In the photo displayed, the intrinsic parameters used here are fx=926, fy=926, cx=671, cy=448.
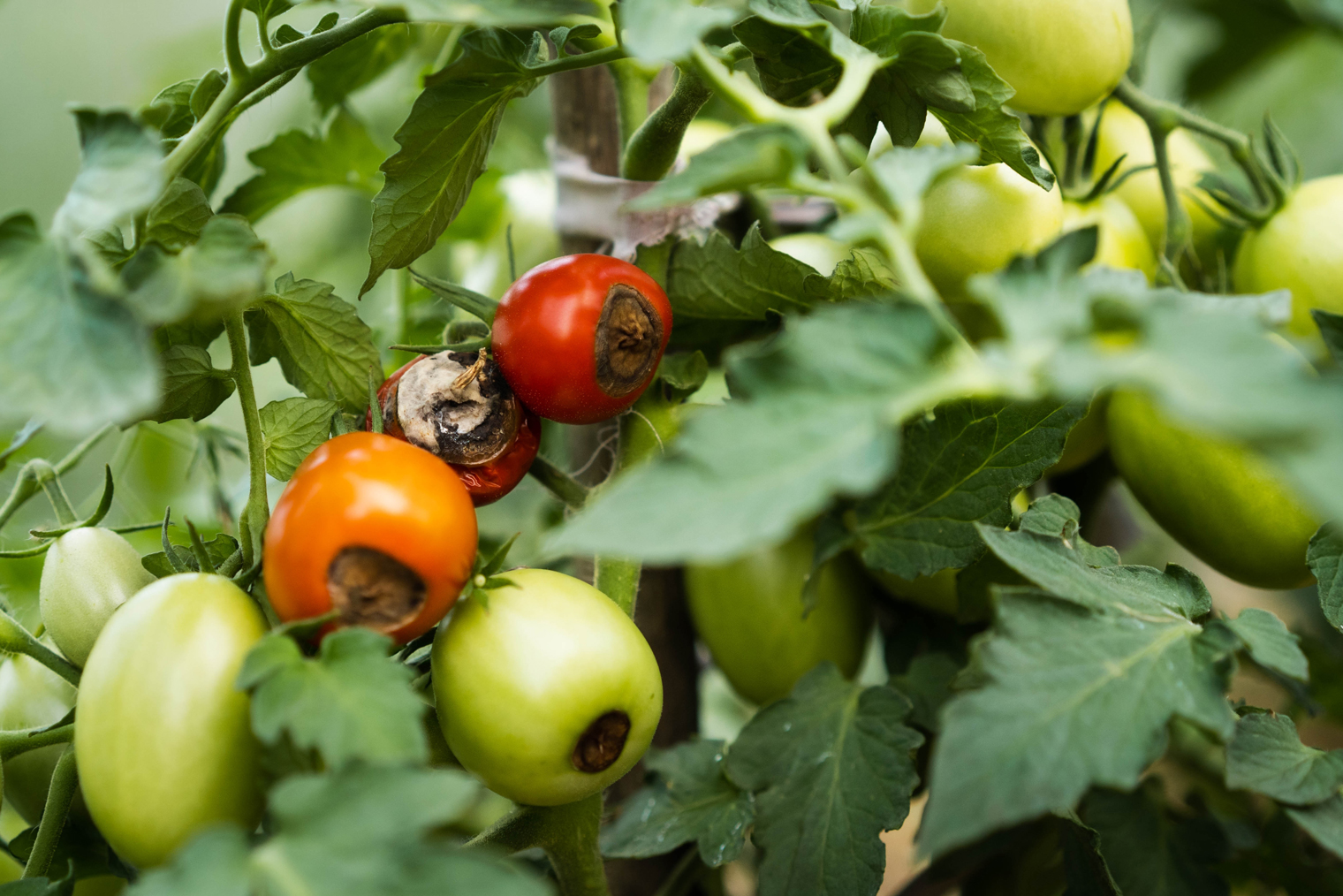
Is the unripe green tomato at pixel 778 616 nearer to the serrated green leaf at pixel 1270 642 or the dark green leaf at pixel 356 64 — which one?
the serrated green leaf at pixel 1270 642

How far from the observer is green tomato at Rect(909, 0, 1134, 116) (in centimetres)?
46

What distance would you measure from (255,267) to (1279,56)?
1215mm

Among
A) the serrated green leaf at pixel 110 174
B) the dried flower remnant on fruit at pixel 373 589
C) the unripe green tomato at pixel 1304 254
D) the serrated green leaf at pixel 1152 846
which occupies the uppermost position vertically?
the serrated green leaf at pixel 110 174

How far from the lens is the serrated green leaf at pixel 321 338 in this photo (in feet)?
1.29

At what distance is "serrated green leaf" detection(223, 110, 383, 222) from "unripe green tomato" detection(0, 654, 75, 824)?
27cm

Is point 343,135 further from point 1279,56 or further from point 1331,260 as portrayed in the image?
point 1279,56

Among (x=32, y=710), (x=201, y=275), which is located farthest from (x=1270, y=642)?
(x=32, y=710)

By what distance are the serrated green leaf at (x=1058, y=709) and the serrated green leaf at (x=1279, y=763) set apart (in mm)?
65

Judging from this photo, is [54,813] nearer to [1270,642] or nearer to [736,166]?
[736,166]

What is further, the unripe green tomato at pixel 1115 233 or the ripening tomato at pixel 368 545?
the unripe green tomato at pixel 1115 233

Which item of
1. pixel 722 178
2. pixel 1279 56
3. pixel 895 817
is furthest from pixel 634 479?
pixel 1279 56

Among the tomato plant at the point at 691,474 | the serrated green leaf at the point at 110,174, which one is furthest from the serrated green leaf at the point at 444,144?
the serrated green leaf at the point at 110,174

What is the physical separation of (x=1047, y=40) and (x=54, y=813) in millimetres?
566

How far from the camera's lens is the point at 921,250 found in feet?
1.59
